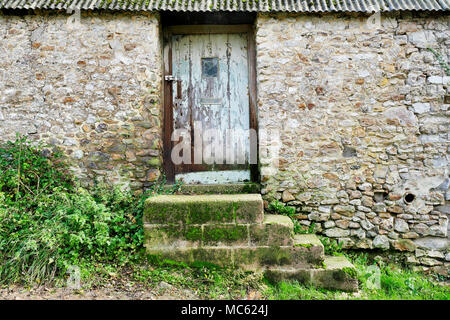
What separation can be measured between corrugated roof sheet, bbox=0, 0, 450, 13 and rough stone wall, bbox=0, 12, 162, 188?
0.60 ft

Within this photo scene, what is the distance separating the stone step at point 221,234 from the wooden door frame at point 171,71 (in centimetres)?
141

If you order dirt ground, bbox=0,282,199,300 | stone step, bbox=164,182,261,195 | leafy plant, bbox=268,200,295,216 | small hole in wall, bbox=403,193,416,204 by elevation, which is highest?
stone step, bbox=164,182,261,195

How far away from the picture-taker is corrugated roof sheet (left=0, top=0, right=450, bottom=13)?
413 centimetres

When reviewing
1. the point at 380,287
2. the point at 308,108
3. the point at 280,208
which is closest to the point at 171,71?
the point at 308,108

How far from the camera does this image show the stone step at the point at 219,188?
4.52 m

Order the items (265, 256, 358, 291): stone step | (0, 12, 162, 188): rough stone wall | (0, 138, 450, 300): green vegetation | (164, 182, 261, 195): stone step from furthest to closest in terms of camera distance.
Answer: (164, 182, 261, 195): stone step → (0, 12, 162, 188): rough stone wall → (265, 256, 358, 291): stone step → (0, 138, 450, 300): green vegetation

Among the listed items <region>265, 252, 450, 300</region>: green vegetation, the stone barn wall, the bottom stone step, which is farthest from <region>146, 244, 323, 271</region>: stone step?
the stone barn wall

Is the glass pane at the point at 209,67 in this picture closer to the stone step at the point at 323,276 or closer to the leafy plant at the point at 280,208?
the leafy plant at the point at 280,208

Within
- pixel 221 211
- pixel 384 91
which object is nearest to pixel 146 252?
pixel 221 211

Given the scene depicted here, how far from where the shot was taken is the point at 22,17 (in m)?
4.38

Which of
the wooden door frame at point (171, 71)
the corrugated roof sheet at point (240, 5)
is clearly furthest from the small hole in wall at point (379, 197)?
the corrugated roof sheet at point (240, 5)

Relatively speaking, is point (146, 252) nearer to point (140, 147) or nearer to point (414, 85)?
point (140, 147)

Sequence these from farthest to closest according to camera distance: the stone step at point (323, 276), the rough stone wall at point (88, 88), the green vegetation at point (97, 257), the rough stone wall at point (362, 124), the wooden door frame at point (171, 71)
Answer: the wooden door frame at point (171, 71)
the rough stone wall at point (88, 88)
the rough stone wall at point (362, 124)
the stone step at point (323, 276)
the green vegetation at point (97, 257)

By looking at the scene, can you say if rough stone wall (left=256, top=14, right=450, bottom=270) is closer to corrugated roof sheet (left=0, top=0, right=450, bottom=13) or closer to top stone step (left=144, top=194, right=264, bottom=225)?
corrugated roof sheet (left=0, top=0, right=450, bottom=13)
